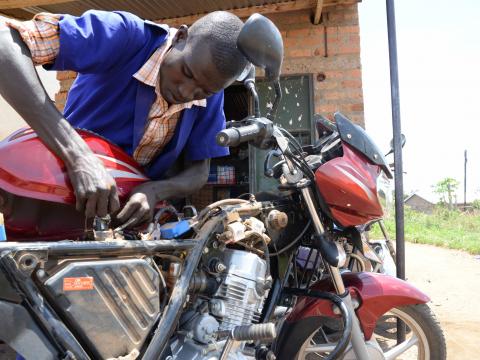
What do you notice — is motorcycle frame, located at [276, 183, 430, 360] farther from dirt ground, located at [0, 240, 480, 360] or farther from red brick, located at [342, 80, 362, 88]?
red brick, located at [342, 80, 362, 88]

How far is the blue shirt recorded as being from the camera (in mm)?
1428

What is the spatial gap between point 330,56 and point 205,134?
3197 millimetres

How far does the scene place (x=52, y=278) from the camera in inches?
43.2

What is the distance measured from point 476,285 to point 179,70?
5469mm

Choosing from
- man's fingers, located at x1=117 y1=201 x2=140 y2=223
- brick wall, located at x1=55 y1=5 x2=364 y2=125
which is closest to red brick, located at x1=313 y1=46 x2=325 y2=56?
brick wall, located at x1=55 y1=5 x2=364 y2=125

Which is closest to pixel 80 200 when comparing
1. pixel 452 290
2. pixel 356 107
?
pixel 356 107

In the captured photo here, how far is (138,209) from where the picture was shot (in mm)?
1424

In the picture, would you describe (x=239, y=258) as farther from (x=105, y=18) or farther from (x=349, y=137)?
(x=105, y=18)

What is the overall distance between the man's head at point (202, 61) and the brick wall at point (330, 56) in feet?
10.5

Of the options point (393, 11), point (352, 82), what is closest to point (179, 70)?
point (393, 11)

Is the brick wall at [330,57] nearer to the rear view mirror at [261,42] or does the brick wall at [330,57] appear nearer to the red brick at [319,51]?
the red brick at [319,51]

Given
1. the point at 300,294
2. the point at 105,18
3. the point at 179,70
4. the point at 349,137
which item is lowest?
the point at 300,294

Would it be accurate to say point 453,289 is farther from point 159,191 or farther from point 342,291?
point 159,191

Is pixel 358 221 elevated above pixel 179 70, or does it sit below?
below
